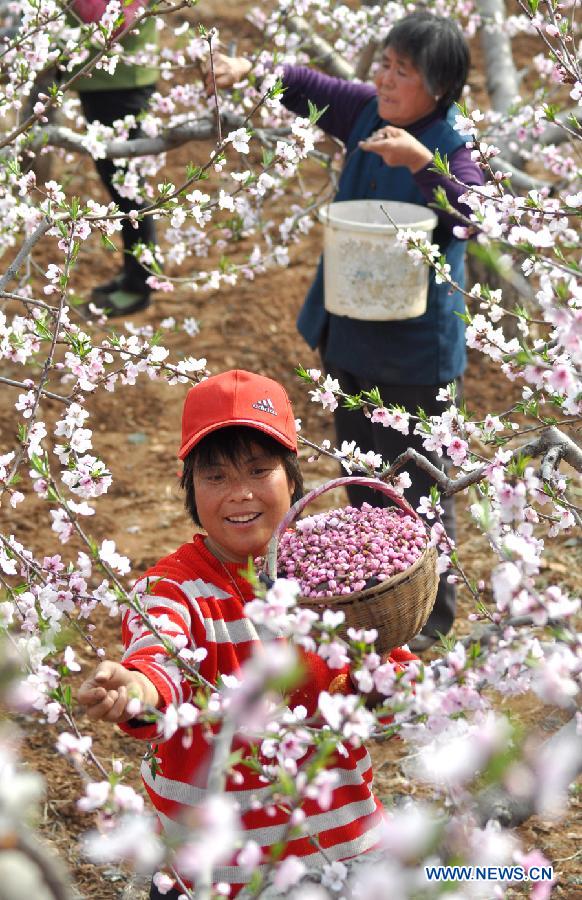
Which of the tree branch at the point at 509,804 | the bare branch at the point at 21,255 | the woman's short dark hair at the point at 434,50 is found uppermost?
the woman's short dark hair at the point at 434,50

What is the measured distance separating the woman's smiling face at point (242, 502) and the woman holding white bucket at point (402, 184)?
1.49 meters

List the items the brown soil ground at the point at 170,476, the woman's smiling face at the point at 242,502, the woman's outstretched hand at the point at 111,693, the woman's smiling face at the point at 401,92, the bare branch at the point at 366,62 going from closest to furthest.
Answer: the woman's outstretched hand at the point at 111,693 < the woman's smiling face at the point at 242,502 < the brown soil ground at the point at 170,476 < the woman's smiling face at the point at 401,92 < the bare branch at the point at 366,62

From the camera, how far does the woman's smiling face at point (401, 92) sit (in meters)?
3.85

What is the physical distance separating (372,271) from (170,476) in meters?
2.47

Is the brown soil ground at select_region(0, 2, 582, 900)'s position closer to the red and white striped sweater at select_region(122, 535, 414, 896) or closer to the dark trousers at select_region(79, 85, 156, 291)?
the red and white striped sweater at select_region(122, 535, 414, 896)

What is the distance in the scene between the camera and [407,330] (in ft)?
13.0

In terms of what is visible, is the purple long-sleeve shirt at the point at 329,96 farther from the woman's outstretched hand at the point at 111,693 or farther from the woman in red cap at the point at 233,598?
the woman's outstretched hand at the point at 111,693

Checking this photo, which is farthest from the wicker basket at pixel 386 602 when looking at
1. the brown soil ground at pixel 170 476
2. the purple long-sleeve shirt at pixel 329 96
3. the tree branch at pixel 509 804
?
the purple long-sleeve shirt at pixel 329 96

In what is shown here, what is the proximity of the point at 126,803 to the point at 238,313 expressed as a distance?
6.03m

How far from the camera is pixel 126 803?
1.62 meters

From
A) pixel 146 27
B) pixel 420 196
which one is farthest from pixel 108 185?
pixel 420 196

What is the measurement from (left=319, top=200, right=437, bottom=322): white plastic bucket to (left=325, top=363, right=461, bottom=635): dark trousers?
308mm

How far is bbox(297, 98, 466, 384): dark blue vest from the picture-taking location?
3.96 metres

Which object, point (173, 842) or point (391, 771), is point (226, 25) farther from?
point (173, 842)
